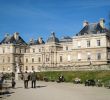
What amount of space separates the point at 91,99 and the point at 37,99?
3784 mm

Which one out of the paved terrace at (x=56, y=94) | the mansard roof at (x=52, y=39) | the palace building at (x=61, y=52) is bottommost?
the paved terrace at (x=56, y=94)

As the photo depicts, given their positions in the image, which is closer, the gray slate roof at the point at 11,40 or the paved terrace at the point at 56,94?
the paved terrace at the point at 56,94

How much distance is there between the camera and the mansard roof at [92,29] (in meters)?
72.6

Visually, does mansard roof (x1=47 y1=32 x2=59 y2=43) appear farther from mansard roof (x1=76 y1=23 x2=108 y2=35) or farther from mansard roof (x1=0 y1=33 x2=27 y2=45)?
mansard roof (x1=76 y1=23 x2=108 y2=35)

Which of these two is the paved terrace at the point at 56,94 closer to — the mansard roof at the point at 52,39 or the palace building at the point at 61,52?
the palace building at the point at 61,52

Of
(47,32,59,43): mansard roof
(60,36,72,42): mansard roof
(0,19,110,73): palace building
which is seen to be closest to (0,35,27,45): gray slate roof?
(0,19,110,73): palace building

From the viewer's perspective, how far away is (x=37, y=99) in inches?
830

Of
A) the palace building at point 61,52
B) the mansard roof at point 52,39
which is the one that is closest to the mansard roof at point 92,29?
the palace building at point 61,52

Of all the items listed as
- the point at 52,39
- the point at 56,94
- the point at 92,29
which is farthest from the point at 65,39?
the point at 56,94

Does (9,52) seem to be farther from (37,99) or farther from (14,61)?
(37,99)

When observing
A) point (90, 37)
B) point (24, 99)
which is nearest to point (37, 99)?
point (24, 99)

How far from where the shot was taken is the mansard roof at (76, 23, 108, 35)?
238ft

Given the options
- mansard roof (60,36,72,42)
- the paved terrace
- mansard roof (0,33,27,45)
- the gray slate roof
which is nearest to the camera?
the paved terrace

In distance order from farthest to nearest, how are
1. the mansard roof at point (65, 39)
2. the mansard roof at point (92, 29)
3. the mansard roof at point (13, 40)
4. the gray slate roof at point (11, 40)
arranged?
1. the mansard roof at point (13, 40)
2. the gray slate roof at point (11, 40)
3. the mansard roof at point (65, 39)
4. the mansard roof at point (92, 29)
